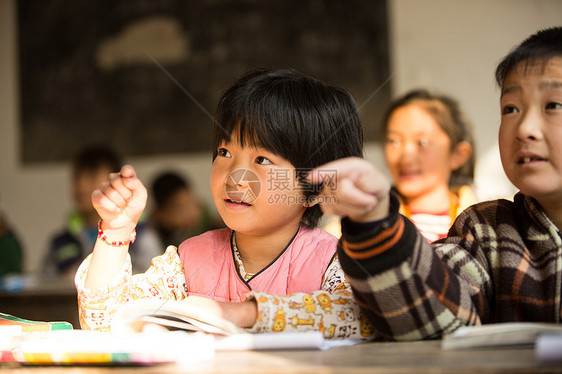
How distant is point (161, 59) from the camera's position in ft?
14.5

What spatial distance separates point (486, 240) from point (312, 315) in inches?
10.5

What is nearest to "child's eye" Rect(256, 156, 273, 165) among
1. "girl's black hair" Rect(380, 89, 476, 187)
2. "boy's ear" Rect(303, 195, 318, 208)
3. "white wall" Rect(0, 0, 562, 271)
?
"boy's ear" Rect(303, 195, 318, 208)

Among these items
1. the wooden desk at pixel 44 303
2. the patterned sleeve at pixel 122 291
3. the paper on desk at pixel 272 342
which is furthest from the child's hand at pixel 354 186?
the wooden desk at pixel 44 303

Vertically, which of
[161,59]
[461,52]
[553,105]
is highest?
[161,59]

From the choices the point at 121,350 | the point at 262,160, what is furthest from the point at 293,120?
the point at 121,350

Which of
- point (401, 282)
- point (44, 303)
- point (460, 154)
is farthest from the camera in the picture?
point (44, 303)

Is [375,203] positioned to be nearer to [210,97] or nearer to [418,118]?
[418,118]

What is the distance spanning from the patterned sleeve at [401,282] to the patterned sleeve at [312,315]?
0.03 metres

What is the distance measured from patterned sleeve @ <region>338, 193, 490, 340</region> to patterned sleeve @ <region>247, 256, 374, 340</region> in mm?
34

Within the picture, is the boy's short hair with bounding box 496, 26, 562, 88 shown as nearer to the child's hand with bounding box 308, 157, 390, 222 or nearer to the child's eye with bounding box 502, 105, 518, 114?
the child's eye with bounding box 502, 105, 518, 114

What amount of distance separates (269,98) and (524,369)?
564 mm

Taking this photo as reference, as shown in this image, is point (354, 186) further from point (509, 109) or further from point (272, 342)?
point (509, 109)

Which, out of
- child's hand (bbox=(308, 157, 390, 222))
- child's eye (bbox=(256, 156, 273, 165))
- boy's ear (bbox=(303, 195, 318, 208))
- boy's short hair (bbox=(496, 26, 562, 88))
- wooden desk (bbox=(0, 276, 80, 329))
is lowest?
wooden desk (bbox=(0, 276, 80, 329))

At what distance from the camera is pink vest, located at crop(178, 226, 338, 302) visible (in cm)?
89
